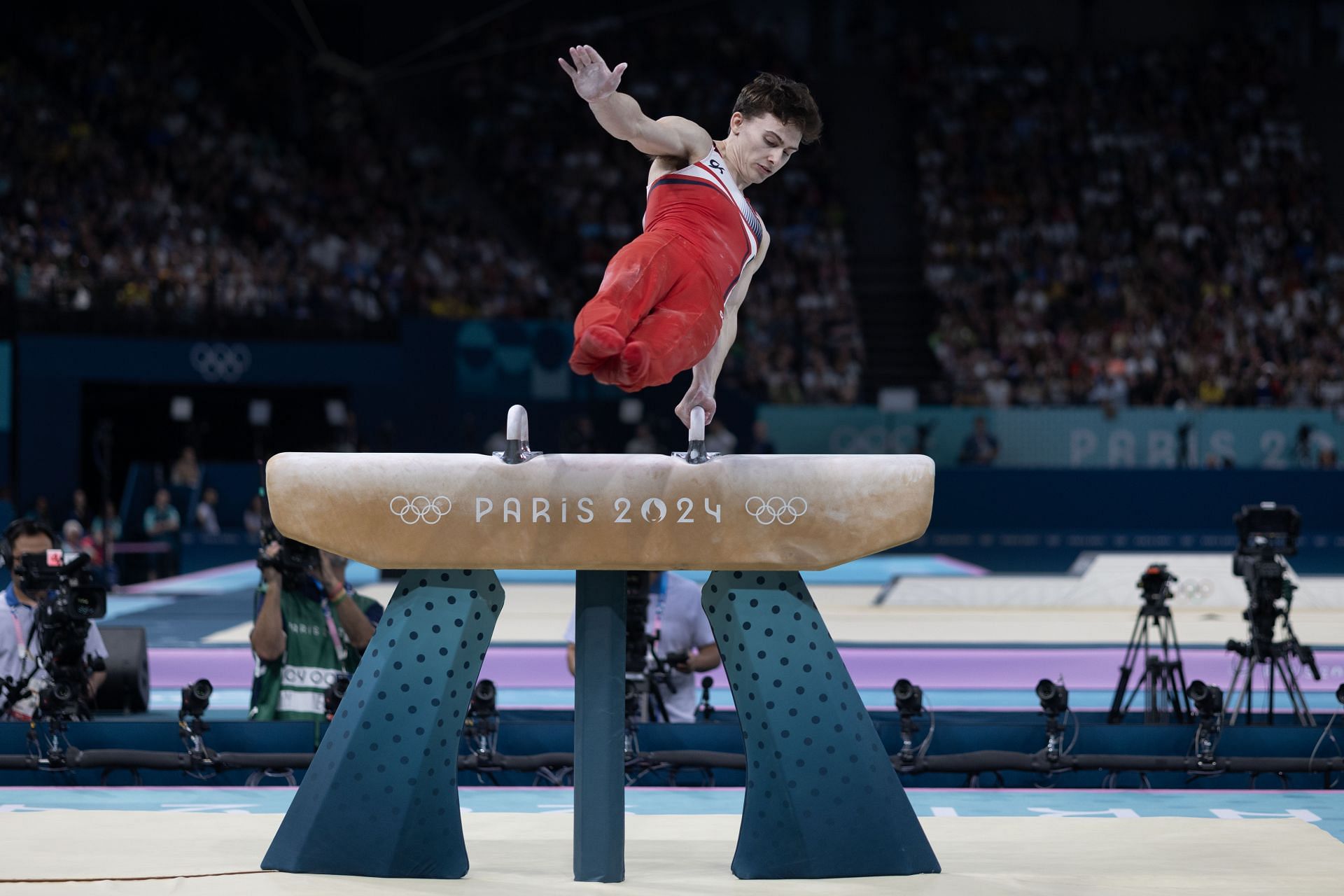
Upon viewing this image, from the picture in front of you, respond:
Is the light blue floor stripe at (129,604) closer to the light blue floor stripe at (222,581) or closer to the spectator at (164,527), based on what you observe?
the light blue floor stripe at (222,581)

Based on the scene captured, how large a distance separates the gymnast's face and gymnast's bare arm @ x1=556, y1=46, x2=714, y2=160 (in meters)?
0.09

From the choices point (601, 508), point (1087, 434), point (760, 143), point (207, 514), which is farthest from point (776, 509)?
point (1087, 434)

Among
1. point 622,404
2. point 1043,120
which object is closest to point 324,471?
point 622,404

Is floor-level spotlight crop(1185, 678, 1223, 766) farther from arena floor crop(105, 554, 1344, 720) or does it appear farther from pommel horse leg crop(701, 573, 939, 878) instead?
pommel horse leg crop(701, 573, 939, 878)

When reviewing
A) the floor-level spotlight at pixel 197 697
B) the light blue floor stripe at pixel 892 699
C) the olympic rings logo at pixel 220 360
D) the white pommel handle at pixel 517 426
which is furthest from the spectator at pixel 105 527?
the white pommel handle at pixel 517 426

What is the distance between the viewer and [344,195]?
739 inches

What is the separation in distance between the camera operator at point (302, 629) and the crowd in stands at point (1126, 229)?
490 inches

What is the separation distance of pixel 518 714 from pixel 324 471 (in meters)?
2.84

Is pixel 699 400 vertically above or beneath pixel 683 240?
beneath

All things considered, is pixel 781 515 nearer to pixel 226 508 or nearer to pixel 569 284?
pixel 226 508

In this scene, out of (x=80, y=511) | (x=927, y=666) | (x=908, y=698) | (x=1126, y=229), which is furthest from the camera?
(x=1126, y=229)

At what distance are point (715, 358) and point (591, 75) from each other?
862 mm

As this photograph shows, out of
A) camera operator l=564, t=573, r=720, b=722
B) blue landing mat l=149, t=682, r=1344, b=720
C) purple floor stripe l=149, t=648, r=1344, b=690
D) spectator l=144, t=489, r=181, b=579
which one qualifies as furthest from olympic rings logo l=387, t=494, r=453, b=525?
spectator l=144, t=489, r=181, b=579

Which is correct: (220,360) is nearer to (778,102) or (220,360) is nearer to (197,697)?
(197,697)
